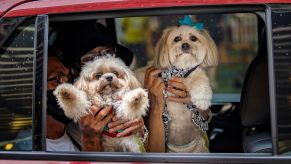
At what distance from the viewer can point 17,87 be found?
8.51ft

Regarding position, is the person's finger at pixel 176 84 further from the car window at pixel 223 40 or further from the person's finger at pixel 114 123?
the car window at pixel 223 40

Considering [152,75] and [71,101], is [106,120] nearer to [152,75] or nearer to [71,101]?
[71,101]

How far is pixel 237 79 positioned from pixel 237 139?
18.0ft

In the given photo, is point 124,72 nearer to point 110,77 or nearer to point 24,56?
point 110,77

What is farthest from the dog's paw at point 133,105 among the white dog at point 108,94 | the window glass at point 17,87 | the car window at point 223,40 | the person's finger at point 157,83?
the car window at point 223,40

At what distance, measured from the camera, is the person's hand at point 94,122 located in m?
2.84

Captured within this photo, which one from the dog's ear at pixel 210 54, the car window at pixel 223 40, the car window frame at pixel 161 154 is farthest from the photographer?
the car window at pixel 223 40

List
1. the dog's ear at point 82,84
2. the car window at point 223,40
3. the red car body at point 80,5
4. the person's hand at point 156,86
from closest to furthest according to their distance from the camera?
the red car body at point 80,5, the dog's ear at point 82,84, the person's hand at point 156,86, the car window at point 223,40

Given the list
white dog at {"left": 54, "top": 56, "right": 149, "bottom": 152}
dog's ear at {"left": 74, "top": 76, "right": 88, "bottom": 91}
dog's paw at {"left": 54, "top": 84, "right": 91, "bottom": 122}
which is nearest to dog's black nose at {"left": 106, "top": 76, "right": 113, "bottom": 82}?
white dog at {"left": 54, "top": 56, "right": 149, "bottom": 152}

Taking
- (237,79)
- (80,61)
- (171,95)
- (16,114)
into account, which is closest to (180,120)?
(171,95)

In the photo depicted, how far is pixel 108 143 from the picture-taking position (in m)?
2.90

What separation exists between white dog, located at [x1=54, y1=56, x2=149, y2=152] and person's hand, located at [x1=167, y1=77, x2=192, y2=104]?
0.68ft

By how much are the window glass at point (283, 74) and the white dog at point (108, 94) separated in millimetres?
794

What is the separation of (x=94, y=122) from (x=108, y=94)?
0.23 metres
